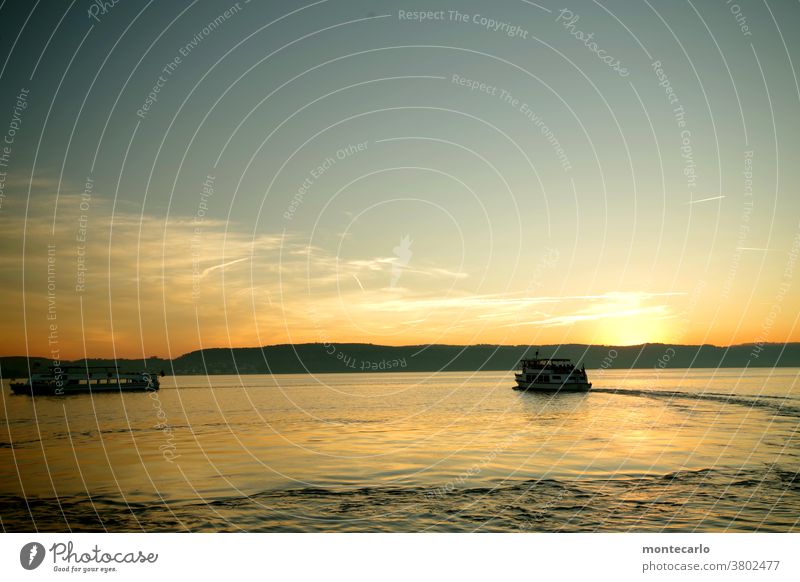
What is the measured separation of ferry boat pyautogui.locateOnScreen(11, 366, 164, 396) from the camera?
150m

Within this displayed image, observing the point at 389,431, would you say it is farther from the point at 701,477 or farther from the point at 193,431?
the point at 701,477

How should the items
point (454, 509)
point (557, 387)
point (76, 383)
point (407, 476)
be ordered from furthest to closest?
1. point (76, 383)
2. point (557, 387)
3. point (407, 476)
4. point (454, 509)

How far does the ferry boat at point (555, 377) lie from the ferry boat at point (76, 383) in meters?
97.2

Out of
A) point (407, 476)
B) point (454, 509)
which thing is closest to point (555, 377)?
point (407, 476)

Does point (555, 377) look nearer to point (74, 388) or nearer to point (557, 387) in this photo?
point (557, 387)

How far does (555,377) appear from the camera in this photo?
13425 cm

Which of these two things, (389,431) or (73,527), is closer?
(73,527)

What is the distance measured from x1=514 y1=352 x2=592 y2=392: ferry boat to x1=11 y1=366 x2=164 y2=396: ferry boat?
9723 centimetres

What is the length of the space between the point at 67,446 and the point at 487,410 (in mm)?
60543

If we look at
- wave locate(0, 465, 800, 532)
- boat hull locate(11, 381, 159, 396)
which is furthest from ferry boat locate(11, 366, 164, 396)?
wave locate(0, 465, 800, 532)

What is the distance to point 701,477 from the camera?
33.6 m

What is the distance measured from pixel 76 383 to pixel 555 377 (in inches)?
4927
